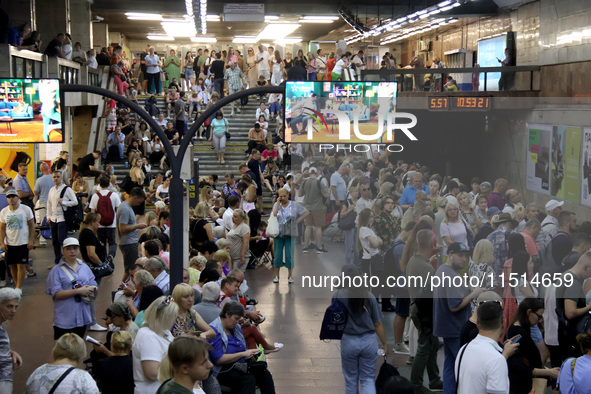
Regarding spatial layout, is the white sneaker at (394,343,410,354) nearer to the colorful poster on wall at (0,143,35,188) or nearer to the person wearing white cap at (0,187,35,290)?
the person wearing white cap at (0,187,35,290)

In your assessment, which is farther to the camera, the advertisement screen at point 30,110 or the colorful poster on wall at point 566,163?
the colorful poster on wall at point 566,163

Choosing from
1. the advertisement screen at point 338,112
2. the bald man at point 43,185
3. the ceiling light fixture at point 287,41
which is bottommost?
the bald man at point 43,185

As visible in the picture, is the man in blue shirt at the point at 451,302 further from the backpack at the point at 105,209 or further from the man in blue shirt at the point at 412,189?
the backpack at the point at 105,209

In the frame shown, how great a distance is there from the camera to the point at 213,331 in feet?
24.3

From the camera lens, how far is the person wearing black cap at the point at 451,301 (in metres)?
8.98

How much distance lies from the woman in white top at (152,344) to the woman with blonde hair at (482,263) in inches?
158

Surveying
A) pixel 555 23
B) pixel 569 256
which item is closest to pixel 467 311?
pixel 569 256

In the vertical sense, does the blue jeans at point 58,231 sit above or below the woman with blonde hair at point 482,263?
below

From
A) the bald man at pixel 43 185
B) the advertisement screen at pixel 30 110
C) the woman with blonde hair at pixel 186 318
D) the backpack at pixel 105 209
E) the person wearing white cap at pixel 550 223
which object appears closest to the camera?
the woman with blonde hair at pixel 186 318

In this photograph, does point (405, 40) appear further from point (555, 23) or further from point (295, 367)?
point (295, 367)

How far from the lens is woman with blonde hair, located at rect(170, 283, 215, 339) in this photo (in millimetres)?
7371

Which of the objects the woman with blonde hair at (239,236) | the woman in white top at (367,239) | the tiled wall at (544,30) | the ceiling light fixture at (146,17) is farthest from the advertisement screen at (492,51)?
the woman in white top at (367,239)

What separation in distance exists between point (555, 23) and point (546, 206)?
46.2 ft

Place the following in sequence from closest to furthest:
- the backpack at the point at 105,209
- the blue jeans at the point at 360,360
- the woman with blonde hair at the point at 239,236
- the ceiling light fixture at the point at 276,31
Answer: the blue jeans at the point at 360,360, the woman with blonde hair at the point at 239,236, the backpack at the point at 105,209, the ceiling light fixture at the point at 276,31
